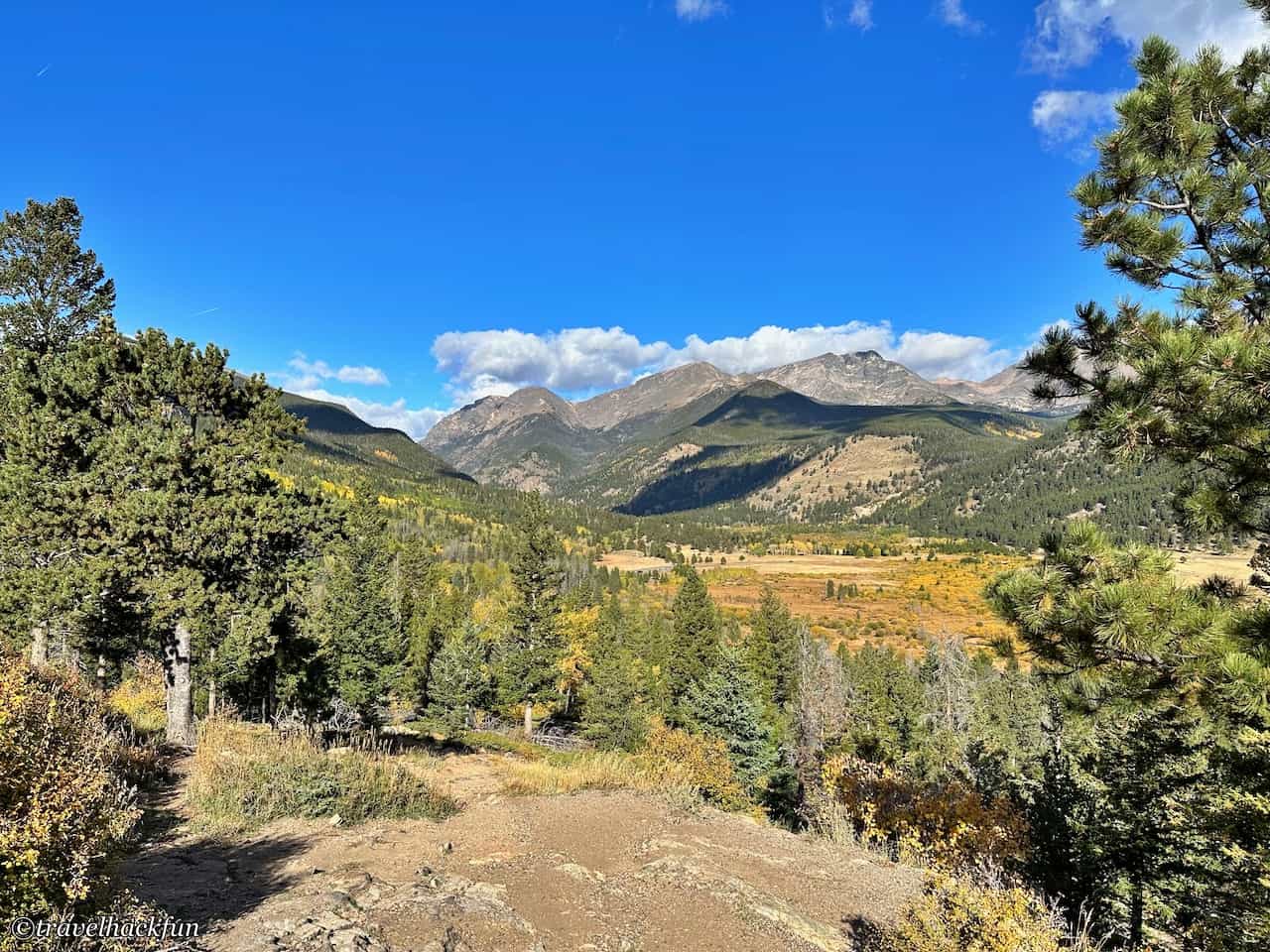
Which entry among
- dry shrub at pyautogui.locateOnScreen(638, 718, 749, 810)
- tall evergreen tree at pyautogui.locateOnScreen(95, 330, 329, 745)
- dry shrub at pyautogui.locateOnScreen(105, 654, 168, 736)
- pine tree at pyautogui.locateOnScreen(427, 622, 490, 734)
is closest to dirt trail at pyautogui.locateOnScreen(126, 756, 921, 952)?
tall evergreen tree at pyautogui.locateOnScreen(95, 330, 329, 745)

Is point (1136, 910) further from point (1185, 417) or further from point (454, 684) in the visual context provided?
point (454, 684)

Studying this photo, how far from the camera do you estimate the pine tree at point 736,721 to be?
29438mm

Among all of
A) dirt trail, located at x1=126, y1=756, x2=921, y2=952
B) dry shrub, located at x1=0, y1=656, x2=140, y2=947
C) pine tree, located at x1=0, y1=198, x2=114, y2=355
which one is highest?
pine tree, located at x1=0, y1=198, x2=114, y2=355

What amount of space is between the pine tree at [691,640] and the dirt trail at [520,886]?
32.5 meters

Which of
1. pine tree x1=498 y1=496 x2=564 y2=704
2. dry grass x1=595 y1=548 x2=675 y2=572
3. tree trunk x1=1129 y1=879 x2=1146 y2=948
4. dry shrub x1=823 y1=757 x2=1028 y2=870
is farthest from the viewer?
dry grass x1=595 y1=548 x2=675 y2=572

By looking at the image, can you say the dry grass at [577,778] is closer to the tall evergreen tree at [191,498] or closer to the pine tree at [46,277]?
the tall evergreen tree at [191,498]

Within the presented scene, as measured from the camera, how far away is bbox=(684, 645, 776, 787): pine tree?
29.4 m

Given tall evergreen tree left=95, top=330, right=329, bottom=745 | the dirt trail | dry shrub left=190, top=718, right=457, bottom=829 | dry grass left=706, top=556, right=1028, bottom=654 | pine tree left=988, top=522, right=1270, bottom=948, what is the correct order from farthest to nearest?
dry grass left=706, top=556, right=1028, bottom=654 < tall evergreen tree left=95, top=330, right=329, bottom=745 < dry shrub left=190, top=718, right=457, bottom=829 < the dirt trail < pine tree left=988, top=522, right=1270, bottom=948

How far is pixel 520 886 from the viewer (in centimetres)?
680

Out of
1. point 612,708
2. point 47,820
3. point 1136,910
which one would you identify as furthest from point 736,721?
point 47,820

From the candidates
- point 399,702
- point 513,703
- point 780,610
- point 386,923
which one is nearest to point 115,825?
point 386,923

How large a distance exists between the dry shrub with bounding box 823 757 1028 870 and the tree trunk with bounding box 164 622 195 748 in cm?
1452

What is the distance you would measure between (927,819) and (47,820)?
16620 millimetres

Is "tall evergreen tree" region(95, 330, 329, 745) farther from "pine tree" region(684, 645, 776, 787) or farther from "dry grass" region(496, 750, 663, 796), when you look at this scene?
"pine tree" region(684, 645, 776, 787)
